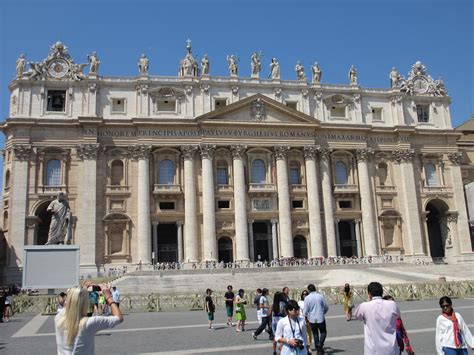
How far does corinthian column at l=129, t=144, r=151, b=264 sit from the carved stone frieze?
31.7 feet

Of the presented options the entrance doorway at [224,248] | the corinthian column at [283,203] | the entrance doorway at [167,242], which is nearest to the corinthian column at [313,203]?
the corinthian column at [283,203]

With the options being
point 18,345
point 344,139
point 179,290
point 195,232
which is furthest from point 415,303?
point 344,139

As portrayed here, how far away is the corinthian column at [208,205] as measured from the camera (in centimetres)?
4756

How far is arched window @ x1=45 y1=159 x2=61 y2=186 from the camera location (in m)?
47.8

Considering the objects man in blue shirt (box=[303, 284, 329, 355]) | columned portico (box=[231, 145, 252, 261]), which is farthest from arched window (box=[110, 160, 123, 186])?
man in blue shirt (box=[303, 284, 329, 355])

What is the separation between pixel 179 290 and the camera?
112 feet

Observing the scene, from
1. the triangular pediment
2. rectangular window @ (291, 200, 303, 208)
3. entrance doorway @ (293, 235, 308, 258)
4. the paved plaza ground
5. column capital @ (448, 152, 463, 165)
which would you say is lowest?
the paved plaza ground

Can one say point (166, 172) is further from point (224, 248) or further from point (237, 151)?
point (224, 248)

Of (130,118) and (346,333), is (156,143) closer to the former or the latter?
(130,118)

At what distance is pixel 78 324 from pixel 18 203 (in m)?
44.0

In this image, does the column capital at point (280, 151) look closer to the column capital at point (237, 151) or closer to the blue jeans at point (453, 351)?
the column capital at point (237, 151)

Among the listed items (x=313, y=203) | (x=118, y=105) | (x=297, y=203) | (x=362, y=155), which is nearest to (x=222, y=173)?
(x=297, y=203)

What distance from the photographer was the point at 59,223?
33750 mm

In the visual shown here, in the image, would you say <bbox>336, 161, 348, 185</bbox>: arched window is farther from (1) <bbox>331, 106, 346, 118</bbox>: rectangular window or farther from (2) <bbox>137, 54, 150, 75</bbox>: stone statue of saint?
(2) <bbox>137, 54, 150, 75</bbox>: stone statue of saint
